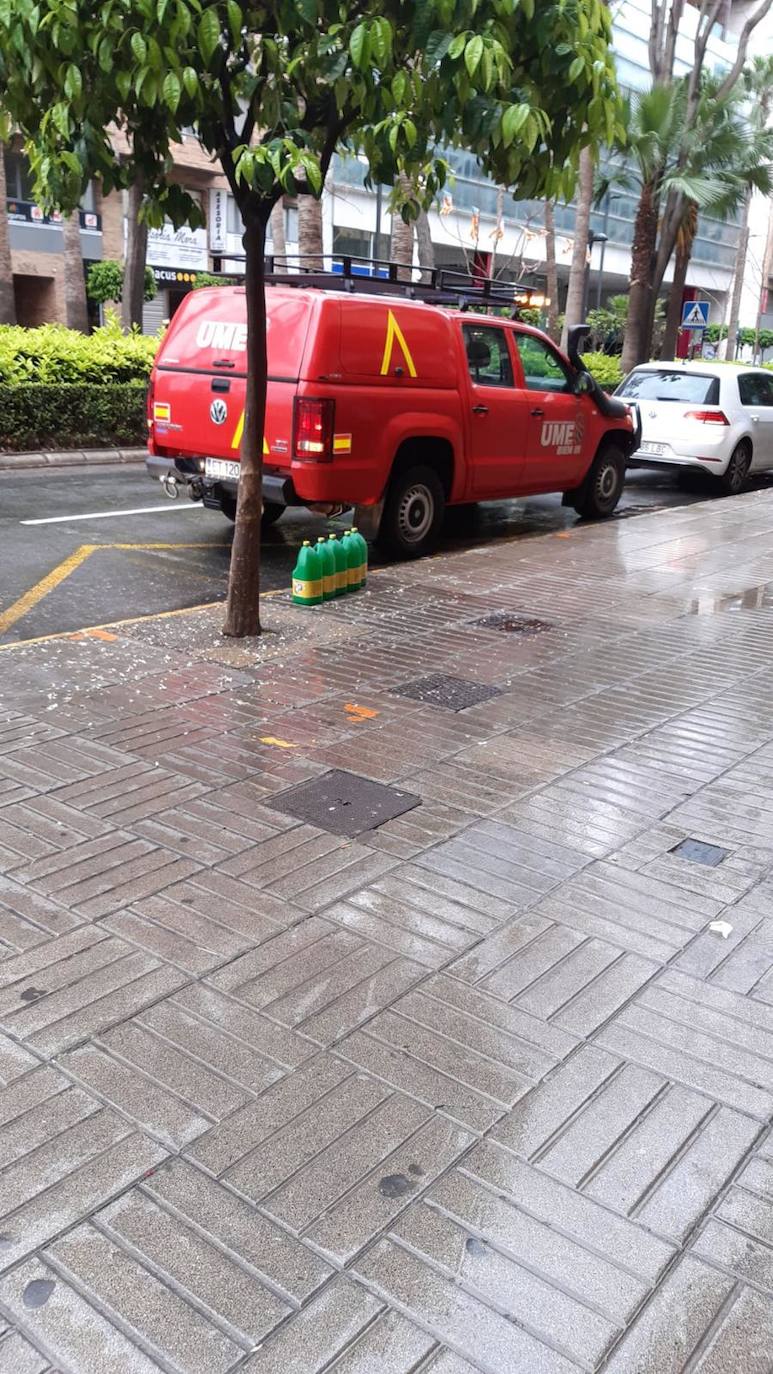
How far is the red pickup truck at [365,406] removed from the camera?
26.8 ft

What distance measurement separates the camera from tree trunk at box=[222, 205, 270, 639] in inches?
252

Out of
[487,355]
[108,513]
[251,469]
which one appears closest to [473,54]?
[251,469]

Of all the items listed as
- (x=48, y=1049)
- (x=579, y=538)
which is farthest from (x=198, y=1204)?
(x=579, y=538)

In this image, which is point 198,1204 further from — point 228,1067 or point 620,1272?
point 620,1272

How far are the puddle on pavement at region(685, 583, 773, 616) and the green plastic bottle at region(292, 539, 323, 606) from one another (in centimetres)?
267

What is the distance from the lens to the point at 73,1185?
8.44 ft

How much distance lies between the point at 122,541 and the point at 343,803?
5.89 m

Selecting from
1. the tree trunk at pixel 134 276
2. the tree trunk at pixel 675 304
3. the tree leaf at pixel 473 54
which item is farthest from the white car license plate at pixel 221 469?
the tree trunk at pixel 675 304

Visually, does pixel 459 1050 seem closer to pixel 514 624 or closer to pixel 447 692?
pixel 447 692

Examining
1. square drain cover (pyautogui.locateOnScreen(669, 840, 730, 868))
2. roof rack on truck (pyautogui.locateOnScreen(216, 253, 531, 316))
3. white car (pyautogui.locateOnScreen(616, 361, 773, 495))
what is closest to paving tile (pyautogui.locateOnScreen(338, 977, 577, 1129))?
square drain cover (pyautogui.locateOnScreen(669, 840, 730, 868))

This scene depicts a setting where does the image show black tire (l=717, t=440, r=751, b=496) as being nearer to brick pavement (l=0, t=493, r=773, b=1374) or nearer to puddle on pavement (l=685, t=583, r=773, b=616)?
puddle on pavement (l=685, t=583, r=773, b=616)

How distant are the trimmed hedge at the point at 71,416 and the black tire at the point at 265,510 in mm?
5672

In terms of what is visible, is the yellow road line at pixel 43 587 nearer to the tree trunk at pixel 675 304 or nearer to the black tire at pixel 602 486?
the black tire at pixel 602 486

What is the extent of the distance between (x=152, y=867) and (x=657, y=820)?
2.01 metres
